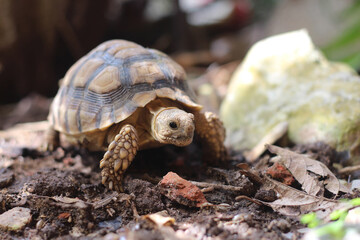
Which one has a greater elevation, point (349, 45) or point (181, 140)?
point (349, 45)

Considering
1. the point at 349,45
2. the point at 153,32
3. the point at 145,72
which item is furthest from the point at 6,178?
the point at 153,32

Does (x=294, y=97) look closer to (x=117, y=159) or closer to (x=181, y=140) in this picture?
(x=181, y=140)

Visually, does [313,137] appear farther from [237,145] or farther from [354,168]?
[237,145]

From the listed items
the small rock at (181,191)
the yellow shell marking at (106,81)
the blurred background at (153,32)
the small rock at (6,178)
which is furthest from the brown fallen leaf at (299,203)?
the blurred background at (153,32)

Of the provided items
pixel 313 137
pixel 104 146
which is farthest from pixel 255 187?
pixel 104 146

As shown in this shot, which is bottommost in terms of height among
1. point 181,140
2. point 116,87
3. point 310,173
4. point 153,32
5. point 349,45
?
point 310,173

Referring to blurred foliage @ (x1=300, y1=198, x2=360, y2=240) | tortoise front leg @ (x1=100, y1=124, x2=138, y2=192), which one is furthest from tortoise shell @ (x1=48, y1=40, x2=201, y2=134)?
blurred foliage @ (x1=300, y1=198, x2=360, y2=240)

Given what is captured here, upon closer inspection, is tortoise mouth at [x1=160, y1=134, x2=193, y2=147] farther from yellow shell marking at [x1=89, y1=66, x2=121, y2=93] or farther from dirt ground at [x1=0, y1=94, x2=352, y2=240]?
yellow shell marking at [x1=89, y1=66, x2=121, y2=93]

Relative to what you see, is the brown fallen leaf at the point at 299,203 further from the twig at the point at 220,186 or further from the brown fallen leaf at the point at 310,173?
the twig at the point at 220,186
